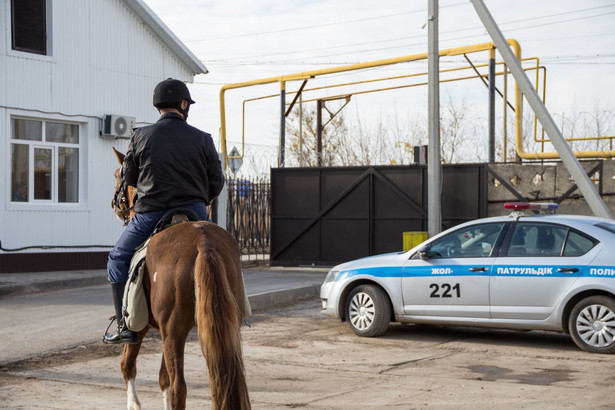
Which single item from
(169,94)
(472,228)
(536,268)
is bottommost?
(536,268)

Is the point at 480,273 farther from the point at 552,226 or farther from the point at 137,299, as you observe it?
the point at 137,299

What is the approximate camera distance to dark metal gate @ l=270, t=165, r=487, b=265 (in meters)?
18.8

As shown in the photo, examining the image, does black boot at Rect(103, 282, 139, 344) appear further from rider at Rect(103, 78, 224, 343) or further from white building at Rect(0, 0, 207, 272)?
white building at Rect(0, 0, 207, 272)

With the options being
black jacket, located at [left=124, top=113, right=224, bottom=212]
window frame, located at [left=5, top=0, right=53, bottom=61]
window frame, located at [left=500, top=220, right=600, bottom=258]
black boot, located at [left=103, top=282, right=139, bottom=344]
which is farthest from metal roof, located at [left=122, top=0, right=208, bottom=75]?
black boot, located at [left=103, top=282, right=139, bottom=344]

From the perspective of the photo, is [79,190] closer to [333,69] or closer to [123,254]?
[333,69]

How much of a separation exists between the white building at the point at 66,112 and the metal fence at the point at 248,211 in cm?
348

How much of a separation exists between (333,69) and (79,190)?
8005mm

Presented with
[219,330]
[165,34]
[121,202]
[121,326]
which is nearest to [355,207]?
[165,34]

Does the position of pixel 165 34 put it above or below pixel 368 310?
above

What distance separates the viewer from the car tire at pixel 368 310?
10930 mm

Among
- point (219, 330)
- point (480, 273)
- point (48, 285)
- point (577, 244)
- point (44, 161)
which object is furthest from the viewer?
point (44, 161)

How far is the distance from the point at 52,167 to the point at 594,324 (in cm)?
1305

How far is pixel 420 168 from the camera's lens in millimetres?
19047

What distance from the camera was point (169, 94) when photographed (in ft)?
20.6
